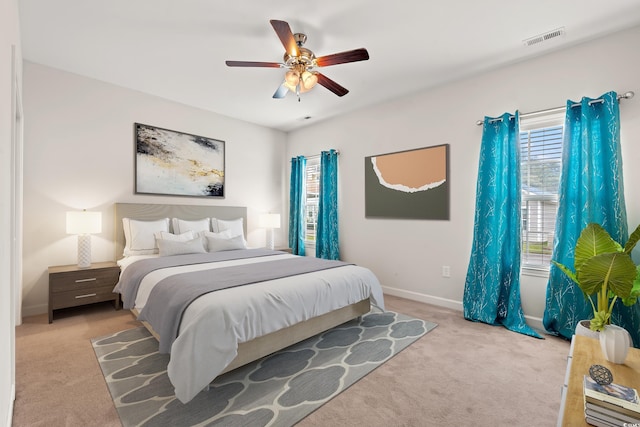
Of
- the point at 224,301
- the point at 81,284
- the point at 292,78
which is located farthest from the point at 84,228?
the point at 292,78

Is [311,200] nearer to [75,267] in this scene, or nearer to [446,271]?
[446,271]

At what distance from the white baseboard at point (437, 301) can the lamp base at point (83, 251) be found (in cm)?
373

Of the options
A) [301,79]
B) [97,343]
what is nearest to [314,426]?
[97,343]

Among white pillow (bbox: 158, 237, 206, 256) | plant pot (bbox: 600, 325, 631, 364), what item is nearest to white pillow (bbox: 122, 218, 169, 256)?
white pillow (bbox: 158, 237, 206, 256)

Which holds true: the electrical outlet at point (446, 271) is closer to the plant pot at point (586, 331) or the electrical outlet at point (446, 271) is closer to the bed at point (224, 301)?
the bed at point (224, 301)

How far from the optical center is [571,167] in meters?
2.81

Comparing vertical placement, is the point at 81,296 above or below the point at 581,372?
below

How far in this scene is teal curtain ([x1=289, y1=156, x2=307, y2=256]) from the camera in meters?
5.45

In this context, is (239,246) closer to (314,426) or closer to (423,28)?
(314,426)

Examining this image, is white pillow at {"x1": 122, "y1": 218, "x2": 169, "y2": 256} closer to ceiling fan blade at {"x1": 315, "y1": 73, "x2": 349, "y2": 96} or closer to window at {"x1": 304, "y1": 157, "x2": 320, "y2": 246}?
window at {"x1": 304, "y1": 157, "x2": 320, "y2": 246}

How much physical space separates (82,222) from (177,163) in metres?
1.48

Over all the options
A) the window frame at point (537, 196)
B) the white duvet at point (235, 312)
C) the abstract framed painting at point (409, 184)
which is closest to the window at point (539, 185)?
the window frame at point (537, 196)

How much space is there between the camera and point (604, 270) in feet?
6.95

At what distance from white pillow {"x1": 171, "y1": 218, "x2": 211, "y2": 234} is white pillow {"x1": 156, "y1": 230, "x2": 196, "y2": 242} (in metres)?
0.16
